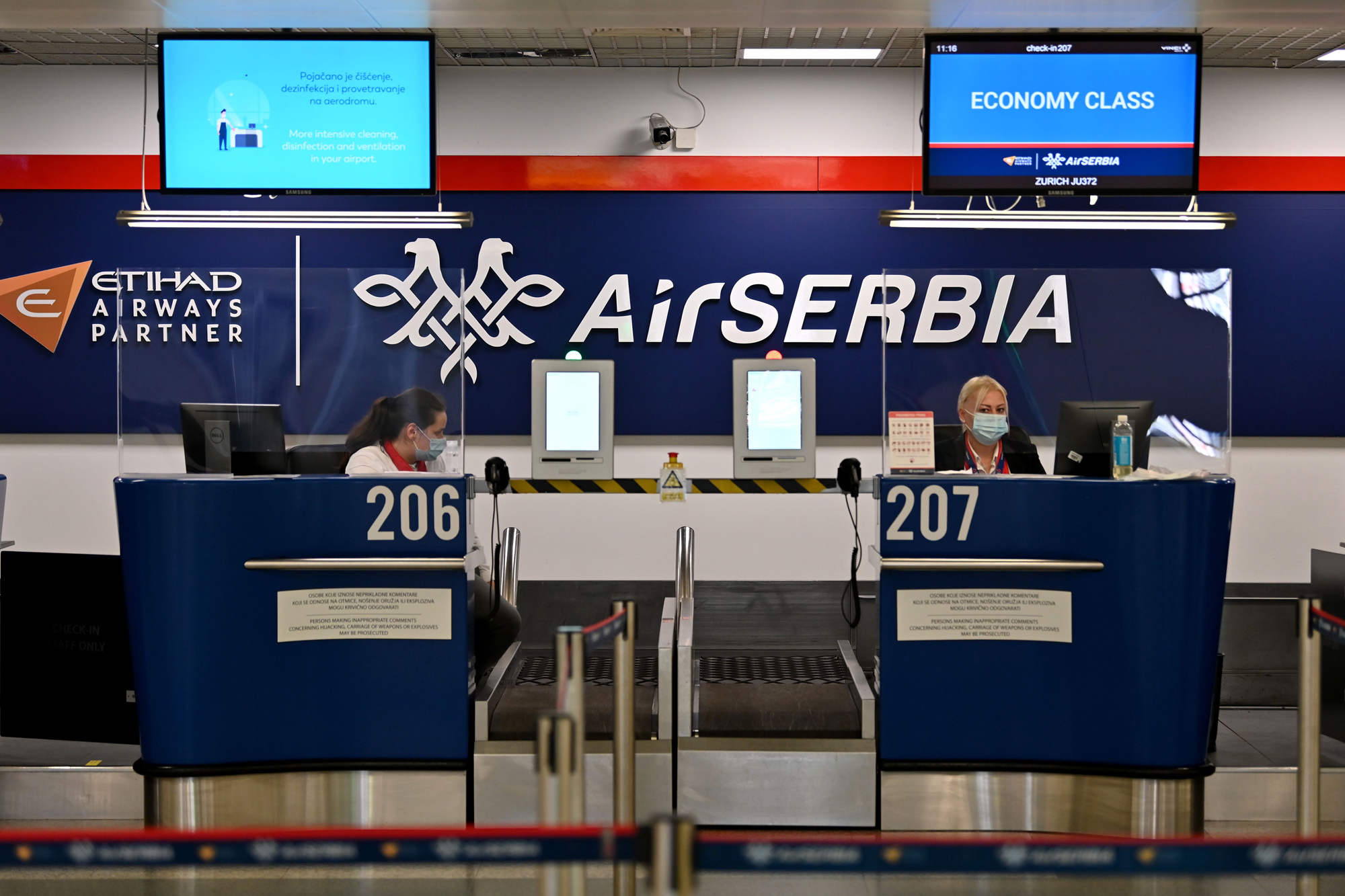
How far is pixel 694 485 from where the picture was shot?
497 cm

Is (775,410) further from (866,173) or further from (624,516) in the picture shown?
(866,173)

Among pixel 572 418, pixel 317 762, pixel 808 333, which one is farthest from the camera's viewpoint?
pixel 808 333

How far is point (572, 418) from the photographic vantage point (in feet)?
18.8

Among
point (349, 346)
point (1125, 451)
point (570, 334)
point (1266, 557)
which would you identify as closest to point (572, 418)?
point (570, 334)

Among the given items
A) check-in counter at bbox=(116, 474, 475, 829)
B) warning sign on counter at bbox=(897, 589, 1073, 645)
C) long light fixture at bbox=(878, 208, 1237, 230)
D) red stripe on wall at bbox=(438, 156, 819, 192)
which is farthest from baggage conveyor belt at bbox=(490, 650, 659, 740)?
red stripe on wall at bbox=(438, 156, 819, 192)

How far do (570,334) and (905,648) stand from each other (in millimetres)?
3214

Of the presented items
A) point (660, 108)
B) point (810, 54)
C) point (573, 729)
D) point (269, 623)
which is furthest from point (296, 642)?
point (810, 54)

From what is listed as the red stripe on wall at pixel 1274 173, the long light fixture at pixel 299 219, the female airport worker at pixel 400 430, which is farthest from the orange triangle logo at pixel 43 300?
the red stripe on wall at pixel 1274 173

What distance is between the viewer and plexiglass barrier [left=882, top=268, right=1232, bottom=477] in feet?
12.2

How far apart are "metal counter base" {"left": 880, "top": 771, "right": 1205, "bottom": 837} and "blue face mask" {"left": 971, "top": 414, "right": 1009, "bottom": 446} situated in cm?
118

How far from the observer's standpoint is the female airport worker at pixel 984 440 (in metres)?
3.74

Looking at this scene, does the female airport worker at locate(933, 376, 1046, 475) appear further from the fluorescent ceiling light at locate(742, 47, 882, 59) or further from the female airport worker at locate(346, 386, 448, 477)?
the fluorescent ceiling light at locate(742, 47, 882, 59)

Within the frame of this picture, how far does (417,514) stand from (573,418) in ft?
7.33

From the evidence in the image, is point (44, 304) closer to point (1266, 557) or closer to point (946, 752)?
point (946, 752)
